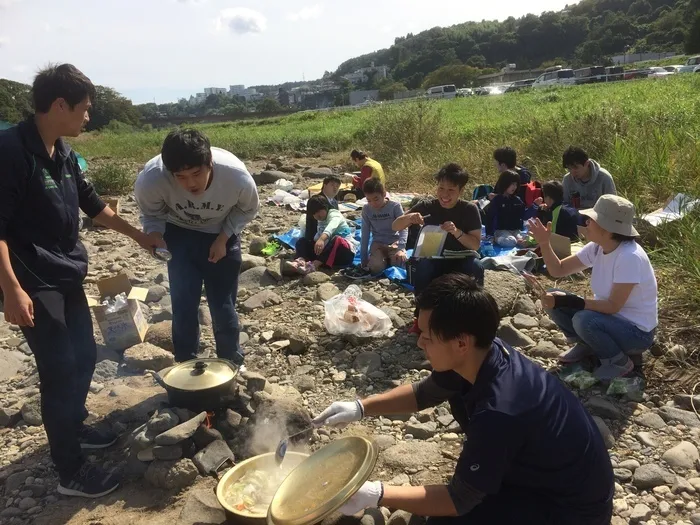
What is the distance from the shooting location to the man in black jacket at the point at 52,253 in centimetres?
227

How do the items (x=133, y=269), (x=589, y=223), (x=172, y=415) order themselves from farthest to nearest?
(x=133, y=269) < (x=589, y=223) < (x=172, y=415)

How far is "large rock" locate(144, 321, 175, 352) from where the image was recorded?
4.27 m

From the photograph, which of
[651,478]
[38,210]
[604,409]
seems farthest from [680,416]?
[38,210]

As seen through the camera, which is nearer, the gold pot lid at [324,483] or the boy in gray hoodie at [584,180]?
the gold pot lid at [324,483]

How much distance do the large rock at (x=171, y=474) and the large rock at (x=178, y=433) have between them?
0.34ft

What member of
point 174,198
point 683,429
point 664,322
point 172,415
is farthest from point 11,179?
point 664,322

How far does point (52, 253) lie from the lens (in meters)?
2.47

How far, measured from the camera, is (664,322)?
397 centimetres

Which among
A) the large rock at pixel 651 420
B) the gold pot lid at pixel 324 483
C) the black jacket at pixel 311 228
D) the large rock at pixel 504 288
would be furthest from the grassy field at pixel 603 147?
the black jacket at pixel 311 228

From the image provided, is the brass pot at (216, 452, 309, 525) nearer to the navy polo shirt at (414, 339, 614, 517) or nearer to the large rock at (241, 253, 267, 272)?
the navy polo shirt at (414, 339, 614, 517)

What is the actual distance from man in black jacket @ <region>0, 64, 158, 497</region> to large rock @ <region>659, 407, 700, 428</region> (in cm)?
292

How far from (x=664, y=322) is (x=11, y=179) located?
4.02m

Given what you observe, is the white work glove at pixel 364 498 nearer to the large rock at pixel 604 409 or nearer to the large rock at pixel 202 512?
the large rock at pixel 202 512

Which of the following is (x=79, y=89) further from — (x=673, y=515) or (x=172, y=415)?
(x=673, y=515)
